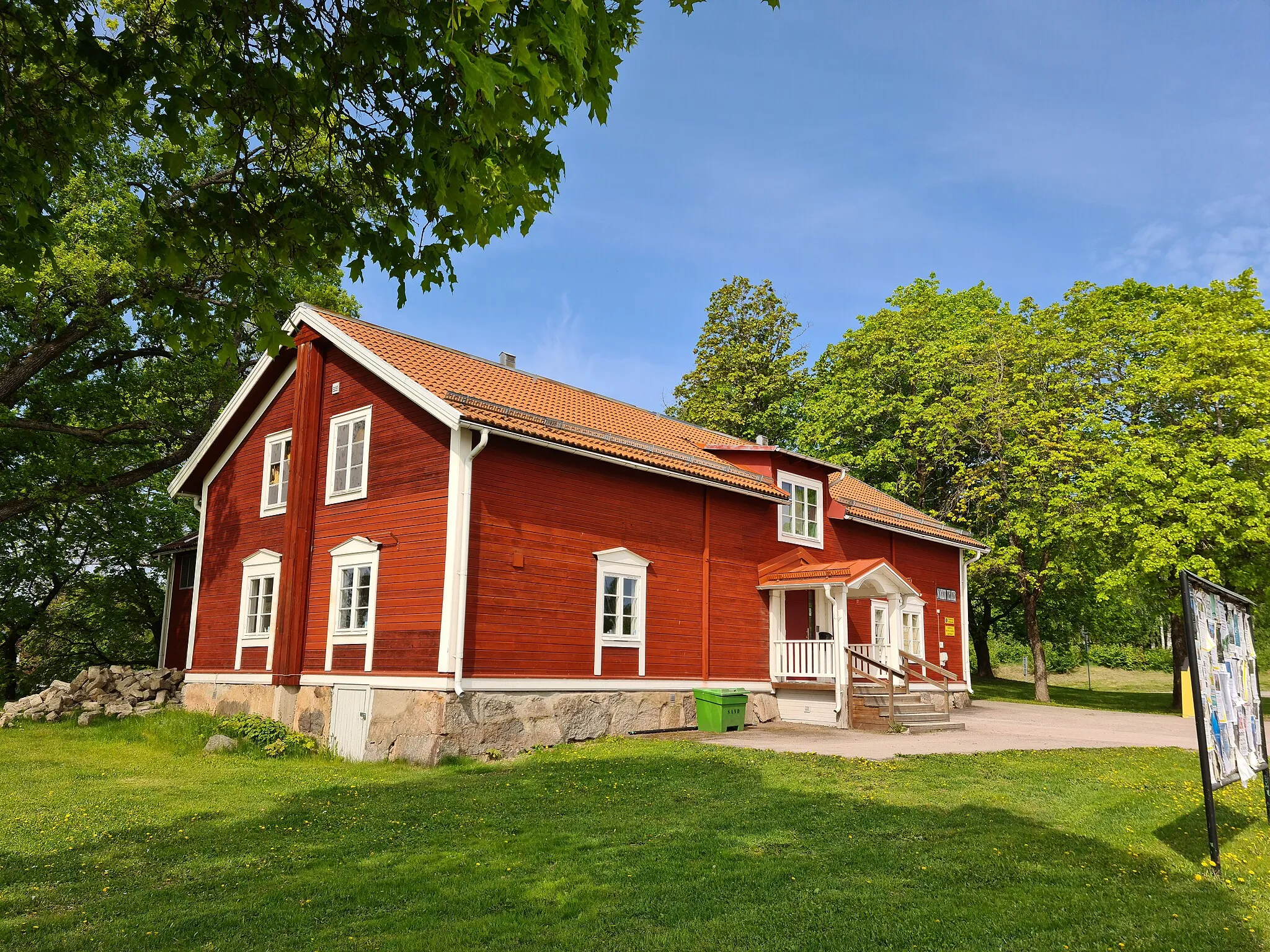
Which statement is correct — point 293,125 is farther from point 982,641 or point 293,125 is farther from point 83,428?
point 982,641

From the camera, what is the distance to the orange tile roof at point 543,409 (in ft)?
52.3

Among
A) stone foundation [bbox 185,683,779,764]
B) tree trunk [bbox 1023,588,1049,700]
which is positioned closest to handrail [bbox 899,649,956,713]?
stone foundation [bbox 185,683,779,764]

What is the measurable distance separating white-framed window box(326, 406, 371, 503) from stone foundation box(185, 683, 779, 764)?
3.66 m

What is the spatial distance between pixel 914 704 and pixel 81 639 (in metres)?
26.8

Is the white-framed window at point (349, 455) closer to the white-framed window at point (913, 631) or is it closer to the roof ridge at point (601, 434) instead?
the roof ridge at point (601, 434)

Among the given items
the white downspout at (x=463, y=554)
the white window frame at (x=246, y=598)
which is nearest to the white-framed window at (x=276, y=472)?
the white window frame at (x=246, y=598)

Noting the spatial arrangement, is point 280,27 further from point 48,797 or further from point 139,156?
point 139,156

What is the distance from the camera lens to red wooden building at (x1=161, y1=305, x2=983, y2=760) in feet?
49.5

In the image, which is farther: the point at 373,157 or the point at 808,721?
the point at 808,721

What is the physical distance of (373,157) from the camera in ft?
20.7

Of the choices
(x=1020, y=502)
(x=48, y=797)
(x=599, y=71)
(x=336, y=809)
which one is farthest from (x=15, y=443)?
(x=1020, y=502)

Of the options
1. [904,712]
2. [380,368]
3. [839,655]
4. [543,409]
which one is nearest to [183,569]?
[380,368]

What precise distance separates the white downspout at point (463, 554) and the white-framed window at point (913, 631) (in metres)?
13.6

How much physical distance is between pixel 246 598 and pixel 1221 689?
55.7 feet
